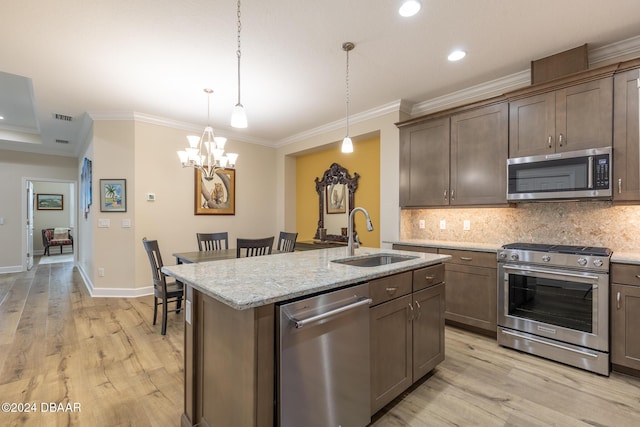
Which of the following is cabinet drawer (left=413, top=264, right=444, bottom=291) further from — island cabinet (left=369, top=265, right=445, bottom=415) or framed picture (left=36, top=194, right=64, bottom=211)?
framed picture (left=36, top=194, right=64, bottom=211)

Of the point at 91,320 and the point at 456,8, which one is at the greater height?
the point at 456,8

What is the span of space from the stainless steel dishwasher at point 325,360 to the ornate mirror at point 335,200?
328cm

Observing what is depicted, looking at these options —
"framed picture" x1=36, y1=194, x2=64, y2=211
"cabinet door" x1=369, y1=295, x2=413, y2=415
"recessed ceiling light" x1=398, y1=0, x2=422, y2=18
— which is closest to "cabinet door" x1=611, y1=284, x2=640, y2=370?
"cabinet door" x1=369, y1=295, x2=413, y2=415

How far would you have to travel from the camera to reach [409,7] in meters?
2.12

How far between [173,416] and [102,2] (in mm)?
2858

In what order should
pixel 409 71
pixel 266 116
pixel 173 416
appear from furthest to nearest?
1. pixel 266 116
2. pixel 409 71
3. pixel 173 416

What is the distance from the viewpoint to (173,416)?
185cm

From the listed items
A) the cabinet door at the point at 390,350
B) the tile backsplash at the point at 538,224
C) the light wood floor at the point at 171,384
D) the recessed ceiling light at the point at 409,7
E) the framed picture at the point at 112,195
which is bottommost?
the light wood floor at the point at 171,384

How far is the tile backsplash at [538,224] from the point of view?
2648mm

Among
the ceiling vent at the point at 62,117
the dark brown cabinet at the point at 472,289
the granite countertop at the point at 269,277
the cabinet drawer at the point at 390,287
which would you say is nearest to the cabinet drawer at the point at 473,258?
the dark brown cabinet at the point at 472,289

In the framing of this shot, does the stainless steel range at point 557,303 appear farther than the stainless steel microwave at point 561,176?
No

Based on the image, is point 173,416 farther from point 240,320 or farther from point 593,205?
point 593,205

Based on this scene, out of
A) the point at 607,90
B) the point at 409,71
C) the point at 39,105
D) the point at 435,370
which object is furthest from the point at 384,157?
the point at 39,105

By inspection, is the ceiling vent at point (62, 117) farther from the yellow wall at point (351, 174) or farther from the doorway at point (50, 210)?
the doorway at point (50, 210)
